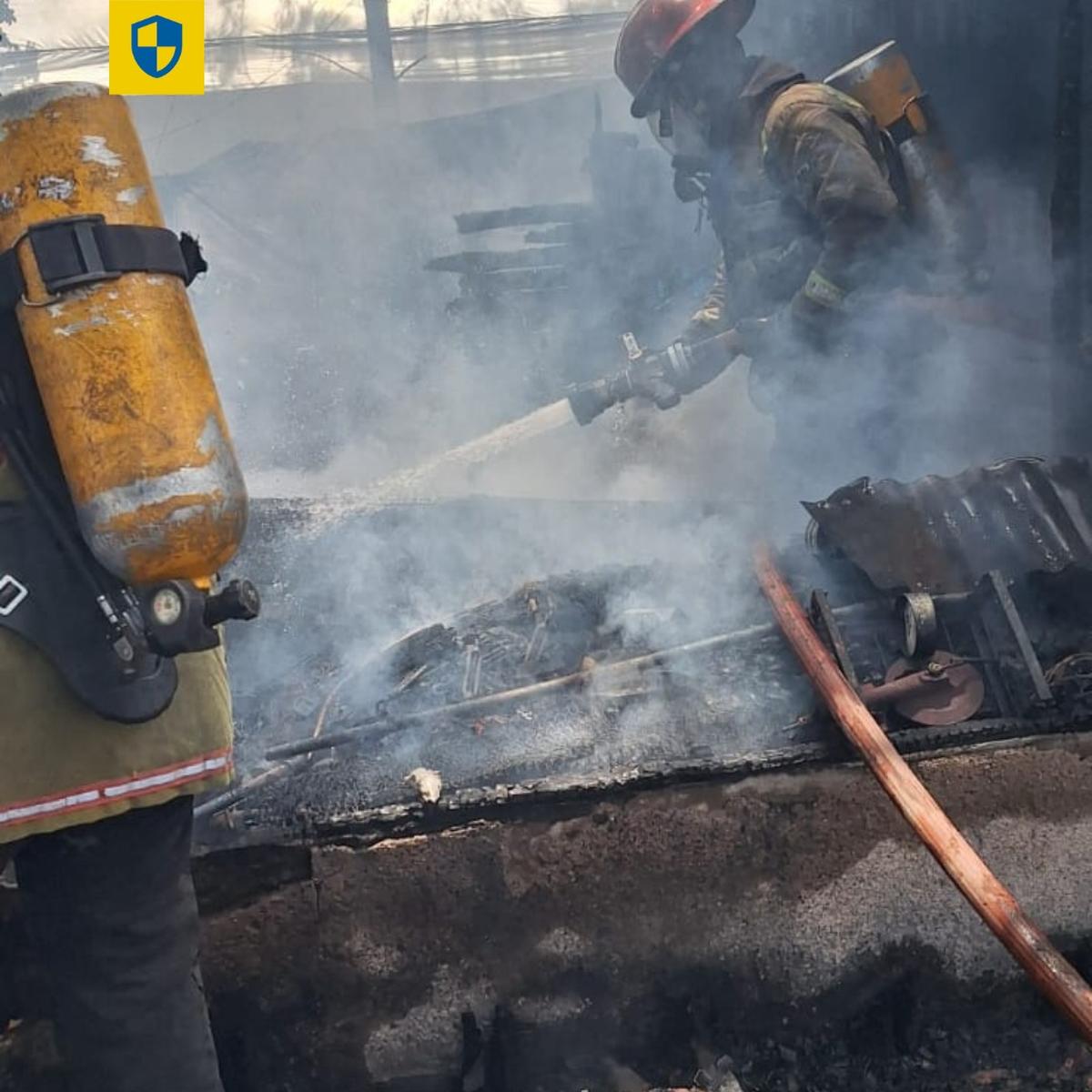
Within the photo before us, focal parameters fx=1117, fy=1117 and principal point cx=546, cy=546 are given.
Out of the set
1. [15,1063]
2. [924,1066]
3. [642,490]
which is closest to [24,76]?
[642,490]

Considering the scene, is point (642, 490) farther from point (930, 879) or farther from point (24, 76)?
point (24, 76)

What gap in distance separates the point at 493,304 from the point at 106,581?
412 inches

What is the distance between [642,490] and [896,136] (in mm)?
2371

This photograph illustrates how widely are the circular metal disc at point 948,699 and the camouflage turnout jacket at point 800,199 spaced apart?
84.0 inches

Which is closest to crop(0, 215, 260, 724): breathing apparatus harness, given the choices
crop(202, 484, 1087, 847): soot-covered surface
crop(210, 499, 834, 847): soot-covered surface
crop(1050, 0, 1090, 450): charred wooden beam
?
crop(202, 484, 1087, 847): soot-covered surface

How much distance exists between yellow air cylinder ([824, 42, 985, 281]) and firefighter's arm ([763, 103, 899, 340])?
0.43 meters

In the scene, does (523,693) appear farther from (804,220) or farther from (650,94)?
(650,94)

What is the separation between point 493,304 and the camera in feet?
40.7

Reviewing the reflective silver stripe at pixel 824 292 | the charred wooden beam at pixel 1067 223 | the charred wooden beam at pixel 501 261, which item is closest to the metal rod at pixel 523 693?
the reflective silver stripe at pixel 824 292

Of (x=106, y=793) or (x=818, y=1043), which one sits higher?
(x=106, y=793)

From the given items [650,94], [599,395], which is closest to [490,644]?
[599,395]

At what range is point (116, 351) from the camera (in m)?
2.15

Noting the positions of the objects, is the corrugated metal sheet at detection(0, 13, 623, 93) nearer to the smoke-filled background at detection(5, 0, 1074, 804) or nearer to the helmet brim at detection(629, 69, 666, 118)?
the smoke-filled background at detection(5, 0, 1074, 804)

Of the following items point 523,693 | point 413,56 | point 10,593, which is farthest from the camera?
point 413,56
